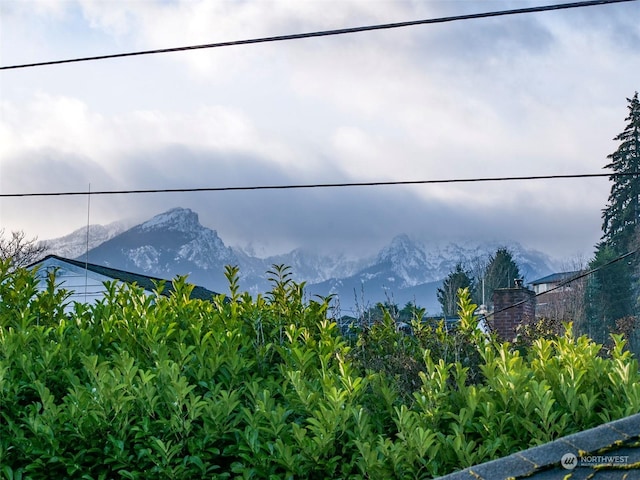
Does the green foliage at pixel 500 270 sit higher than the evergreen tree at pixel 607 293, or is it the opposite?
the green foliage at pixel 500 270

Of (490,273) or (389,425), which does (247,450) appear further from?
(490,273)

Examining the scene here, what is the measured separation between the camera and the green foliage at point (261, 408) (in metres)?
4.40

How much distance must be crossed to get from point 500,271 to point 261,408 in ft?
173

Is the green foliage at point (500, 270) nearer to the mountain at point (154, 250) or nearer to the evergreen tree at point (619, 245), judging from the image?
the evergreen tree at point (619, 245)

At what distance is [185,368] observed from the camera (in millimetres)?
5223

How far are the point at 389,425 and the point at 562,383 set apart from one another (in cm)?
113

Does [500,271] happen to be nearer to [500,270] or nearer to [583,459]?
[500,270]

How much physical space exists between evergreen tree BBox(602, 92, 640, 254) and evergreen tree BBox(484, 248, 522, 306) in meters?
8.21

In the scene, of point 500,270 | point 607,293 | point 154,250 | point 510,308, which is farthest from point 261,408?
point 154,250

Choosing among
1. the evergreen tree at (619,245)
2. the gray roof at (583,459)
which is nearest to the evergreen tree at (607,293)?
the evergreen tree at (619,245)

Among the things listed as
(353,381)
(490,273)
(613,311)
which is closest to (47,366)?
(353,381)

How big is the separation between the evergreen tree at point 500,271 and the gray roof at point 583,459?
51.8m

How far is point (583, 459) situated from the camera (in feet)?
10.5

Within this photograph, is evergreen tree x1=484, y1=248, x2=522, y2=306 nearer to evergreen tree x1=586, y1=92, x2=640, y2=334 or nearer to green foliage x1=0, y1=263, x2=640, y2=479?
evergreen tree x1=586, y1=92, x2=640, y2=334
